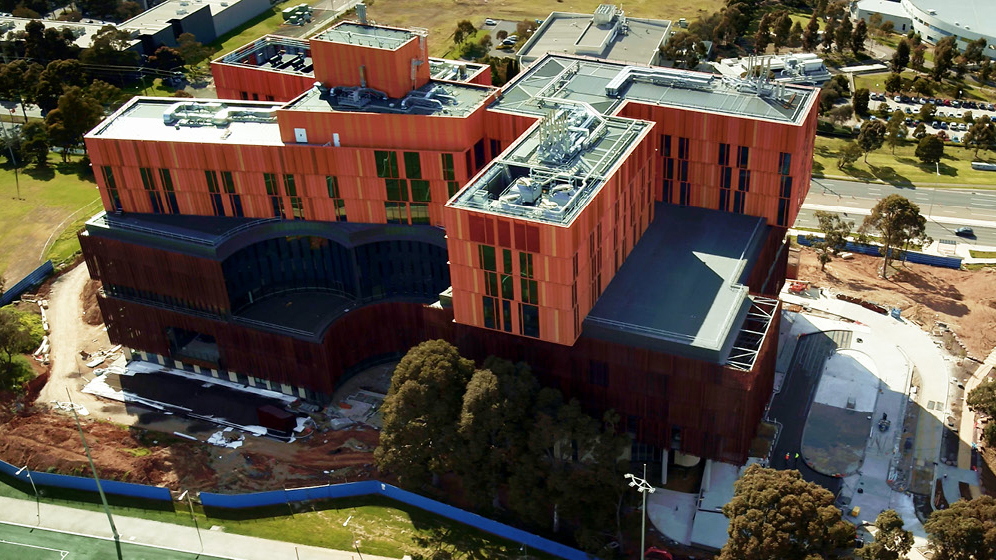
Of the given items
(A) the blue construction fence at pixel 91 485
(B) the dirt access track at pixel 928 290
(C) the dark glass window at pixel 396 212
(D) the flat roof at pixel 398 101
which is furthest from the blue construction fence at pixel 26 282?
(B) the dirt access track at pixel 928 290

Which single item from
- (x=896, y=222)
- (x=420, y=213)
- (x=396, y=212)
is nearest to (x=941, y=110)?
(x=896, y=222)

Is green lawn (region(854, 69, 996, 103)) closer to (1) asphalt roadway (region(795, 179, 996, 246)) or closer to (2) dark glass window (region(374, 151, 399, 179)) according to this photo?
(1) asphalt roadway (region(795, 179, 996, 246))

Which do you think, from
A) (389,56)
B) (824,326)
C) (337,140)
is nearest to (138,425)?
(337,140)

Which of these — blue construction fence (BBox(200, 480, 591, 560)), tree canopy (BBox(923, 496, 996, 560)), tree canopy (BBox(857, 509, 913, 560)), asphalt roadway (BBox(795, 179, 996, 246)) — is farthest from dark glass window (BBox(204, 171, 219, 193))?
asphalt roadway (BBox(795, 179, 996, 246))

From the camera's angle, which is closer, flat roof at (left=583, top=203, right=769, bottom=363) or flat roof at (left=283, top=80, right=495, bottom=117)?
flat roof at (left=583, top=203, right=769, bottom=363)

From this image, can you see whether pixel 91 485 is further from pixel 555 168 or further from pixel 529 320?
pixel 555 168

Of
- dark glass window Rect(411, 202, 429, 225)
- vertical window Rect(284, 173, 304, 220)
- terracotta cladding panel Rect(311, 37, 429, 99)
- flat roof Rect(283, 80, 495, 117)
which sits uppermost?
terracotta cladding panel Rect(311, 37, 429, 99)
